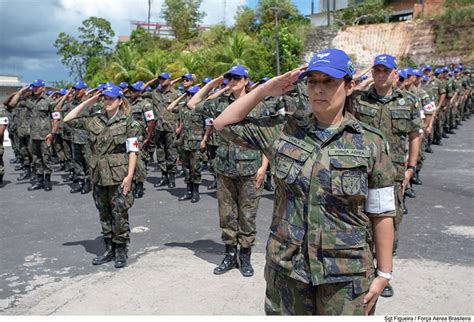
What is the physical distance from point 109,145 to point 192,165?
3528 mm

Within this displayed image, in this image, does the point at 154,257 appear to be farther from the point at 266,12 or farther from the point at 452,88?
the point at 266,12

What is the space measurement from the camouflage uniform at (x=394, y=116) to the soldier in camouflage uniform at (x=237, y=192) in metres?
1.16

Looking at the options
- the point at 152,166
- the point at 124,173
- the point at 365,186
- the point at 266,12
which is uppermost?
the point at 266,12

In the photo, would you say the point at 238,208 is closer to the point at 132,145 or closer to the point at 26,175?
the point at 132,145

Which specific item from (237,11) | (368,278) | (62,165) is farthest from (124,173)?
(237,11)

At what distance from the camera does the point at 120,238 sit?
5.17m

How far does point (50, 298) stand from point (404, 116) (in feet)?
12.1

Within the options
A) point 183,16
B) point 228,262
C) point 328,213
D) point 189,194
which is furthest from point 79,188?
point 183,16

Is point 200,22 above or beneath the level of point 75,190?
above

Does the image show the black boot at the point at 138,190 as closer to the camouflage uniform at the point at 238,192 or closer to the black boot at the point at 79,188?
the black boot at the point at 79,188

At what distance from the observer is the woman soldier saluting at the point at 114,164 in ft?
16.6

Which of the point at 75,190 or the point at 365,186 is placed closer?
the point at 365,186

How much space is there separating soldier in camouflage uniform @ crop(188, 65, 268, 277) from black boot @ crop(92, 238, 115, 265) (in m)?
1.25

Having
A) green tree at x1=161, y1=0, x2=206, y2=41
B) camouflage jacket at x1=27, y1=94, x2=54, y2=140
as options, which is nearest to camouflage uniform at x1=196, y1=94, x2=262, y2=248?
camouflage jacket at x1=27, y1=94, x2=54, y2=140
